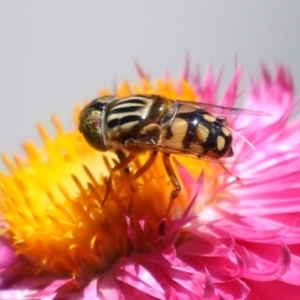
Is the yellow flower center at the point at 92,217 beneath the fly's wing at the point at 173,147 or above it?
beneath

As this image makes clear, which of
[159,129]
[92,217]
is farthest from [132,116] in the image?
[92,217]

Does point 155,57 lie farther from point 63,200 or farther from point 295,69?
point 63,200

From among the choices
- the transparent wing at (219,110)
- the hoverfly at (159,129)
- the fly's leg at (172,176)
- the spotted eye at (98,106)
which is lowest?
the fly's leg at (172,176)

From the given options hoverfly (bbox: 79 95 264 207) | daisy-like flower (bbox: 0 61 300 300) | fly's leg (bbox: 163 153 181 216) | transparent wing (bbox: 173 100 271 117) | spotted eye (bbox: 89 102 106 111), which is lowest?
daisy-like flower (bbox: 0 61 300 300)

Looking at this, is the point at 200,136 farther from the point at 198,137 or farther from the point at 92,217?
the point at 92,217

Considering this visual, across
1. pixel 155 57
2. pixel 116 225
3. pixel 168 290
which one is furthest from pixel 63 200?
pixel 155 57
